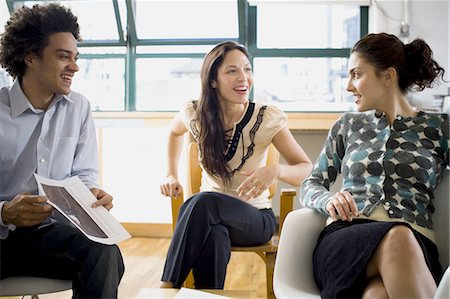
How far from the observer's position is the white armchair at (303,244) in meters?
1.73

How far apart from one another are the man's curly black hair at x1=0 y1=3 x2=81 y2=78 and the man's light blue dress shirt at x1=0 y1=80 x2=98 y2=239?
0.35ft

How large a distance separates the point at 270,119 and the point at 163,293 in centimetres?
104

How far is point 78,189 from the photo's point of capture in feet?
5.83

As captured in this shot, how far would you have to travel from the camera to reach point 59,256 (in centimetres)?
173

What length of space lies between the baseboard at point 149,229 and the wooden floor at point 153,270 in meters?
0.07

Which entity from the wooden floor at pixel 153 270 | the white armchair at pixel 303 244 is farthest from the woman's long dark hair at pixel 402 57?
the wooden floor at pixel 153 270

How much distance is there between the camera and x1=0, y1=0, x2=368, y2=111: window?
4586 millimetres

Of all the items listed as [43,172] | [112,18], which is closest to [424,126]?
[43,172]

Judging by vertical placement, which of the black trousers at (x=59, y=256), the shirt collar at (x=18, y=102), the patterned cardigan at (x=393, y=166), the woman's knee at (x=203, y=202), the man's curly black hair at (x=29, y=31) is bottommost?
the black trousers at (x=59, y=256)

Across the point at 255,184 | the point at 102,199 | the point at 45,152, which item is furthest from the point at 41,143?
the point at 255,184

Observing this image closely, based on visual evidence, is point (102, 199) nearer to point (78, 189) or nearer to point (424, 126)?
point (78, 189)

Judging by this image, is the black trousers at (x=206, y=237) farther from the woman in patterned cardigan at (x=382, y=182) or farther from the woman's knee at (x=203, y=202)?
the woman in patterned cardigan at (x=382, y=182)

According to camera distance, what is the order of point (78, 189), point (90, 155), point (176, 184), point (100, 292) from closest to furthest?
point (100, 292) → point (78, 189) → point (90, 155) → point (176, 184)

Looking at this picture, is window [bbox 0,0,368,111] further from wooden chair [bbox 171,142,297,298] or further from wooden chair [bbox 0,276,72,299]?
wooden chair [bbox 0,276,72,299]
